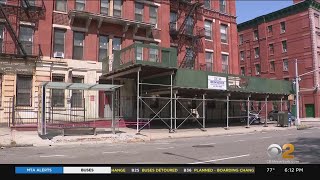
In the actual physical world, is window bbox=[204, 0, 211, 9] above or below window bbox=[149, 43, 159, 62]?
above

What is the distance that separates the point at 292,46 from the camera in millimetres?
51719

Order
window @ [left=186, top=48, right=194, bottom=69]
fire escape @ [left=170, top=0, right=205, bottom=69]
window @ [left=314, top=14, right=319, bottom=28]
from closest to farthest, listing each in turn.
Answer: fire escape @ [left=170, top=0, right=205, bottom=69], window @ [left=186, top=48, right=194, bottom=69], window @ [left=314, top=14, right=319, bottom=28]

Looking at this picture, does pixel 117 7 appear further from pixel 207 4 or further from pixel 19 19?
pixel 207 4

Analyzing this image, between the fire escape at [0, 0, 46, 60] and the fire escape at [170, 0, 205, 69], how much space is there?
12.4 meters

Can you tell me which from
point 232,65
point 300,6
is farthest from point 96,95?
point 300,6

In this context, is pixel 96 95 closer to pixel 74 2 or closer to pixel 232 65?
pixel 74 2

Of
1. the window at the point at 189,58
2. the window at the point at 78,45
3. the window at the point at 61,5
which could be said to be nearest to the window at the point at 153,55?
the window at the point at 78,45

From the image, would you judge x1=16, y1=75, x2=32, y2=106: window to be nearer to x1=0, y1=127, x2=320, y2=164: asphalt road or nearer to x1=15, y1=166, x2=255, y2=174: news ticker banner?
x1=0, y1=127, x2=320, y2=164: asphalt road

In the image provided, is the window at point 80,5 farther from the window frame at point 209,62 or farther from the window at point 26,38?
the window frame at point 209,62

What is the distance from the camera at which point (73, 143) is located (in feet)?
56.9

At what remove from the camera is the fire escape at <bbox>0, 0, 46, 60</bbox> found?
24203 mm

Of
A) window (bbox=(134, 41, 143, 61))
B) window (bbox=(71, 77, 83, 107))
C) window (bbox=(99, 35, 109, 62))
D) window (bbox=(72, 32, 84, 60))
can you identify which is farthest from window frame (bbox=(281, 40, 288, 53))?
window (bbox=(71, 77, 83, 107))

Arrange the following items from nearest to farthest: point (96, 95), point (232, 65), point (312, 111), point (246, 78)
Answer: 1. point (96, 95)
2. point (246, 78)
3. point (232, 65)
4. point (312, 111)

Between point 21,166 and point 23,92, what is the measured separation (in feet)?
78.0
